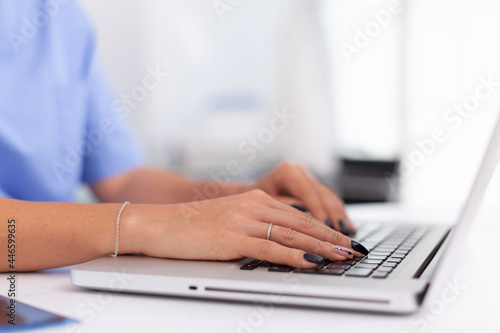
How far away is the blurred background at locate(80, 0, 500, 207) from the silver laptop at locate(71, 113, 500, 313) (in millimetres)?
2139

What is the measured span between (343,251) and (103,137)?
852 millimetres

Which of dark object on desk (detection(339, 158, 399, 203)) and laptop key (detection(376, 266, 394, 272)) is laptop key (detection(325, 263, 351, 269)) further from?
dark object on desk (detection(339, 158, 399, 203))

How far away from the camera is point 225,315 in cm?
55

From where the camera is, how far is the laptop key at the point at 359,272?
585 mm

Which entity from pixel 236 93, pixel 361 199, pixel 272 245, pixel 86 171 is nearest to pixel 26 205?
pixel 272 245

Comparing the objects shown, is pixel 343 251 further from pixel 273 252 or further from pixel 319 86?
pixel 319 86

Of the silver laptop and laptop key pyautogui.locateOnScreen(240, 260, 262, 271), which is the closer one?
the silver laptop

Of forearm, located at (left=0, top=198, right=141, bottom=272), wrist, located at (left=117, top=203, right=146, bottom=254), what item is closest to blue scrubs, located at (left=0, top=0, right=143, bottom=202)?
forearm, located at (left=0, top=198, right=141, bottom=272)

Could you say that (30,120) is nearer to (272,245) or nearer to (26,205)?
(26,205)

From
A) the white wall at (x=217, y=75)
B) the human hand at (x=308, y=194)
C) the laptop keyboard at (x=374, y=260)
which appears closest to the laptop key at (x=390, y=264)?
the laptop keyboard at (x=374, y=260)

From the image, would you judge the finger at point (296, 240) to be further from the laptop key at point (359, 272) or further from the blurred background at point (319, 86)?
the blurred background at point (319, 86)

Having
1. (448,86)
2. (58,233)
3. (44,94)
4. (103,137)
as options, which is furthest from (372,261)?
(448,86)

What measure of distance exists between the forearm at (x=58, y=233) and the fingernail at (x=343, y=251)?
0.25m

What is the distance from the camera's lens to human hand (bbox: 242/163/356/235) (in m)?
0.94
